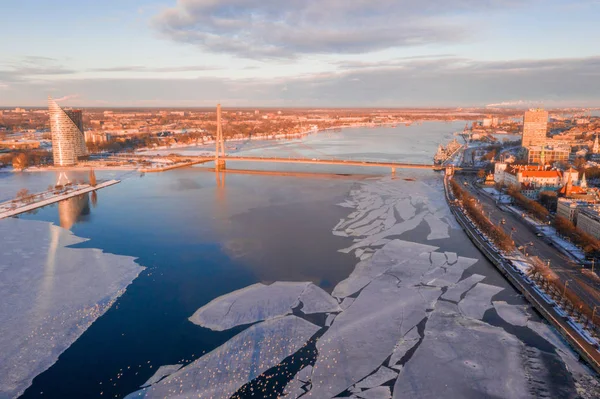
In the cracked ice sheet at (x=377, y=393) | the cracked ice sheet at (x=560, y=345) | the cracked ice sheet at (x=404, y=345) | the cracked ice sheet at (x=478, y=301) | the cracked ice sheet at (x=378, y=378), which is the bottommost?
the cracked ice sheet at (x=560, y=345)

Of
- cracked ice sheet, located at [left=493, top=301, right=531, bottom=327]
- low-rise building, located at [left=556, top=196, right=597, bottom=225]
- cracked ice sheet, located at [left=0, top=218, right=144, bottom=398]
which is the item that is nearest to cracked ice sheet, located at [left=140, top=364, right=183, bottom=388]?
cracked ice sheet, located at [left=0, top=218, right=144, bottom=398]

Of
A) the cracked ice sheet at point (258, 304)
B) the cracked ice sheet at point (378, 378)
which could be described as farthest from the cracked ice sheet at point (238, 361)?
the cracked ice sheet at point (378, 378)

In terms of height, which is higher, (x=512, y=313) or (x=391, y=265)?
(x=391, y=265)

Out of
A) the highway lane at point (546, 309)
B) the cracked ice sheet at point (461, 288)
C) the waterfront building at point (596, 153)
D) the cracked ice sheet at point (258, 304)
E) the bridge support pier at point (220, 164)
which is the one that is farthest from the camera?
the waterfront building at point (596, 153)

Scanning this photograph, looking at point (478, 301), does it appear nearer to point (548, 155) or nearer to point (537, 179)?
point (537, 179)

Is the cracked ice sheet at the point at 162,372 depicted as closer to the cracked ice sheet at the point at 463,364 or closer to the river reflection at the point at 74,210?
the cracked ice sheet at the point at 463,364

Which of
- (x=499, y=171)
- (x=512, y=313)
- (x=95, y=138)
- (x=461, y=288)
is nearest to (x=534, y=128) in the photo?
(x=499, y=171)
